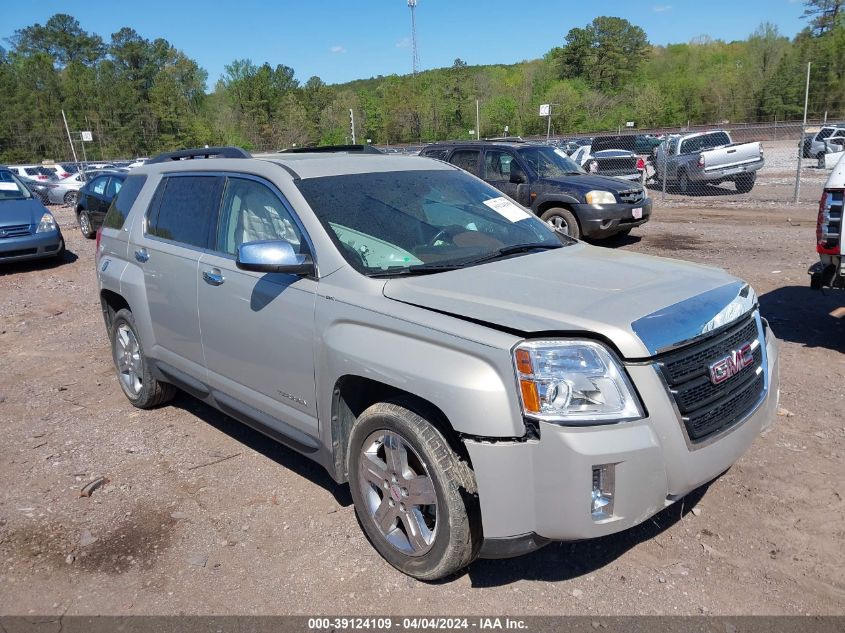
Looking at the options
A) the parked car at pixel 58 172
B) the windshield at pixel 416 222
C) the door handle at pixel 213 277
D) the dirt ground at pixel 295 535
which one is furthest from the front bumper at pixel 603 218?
the parked car at pixel 58 172

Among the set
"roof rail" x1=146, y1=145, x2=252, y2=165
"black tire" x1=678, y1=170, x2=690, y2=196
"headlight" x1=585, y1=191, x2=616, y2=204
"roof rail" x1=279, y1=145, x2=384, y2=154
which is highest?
"roof rail" x1=146, y1=145, x2=252, y2=165

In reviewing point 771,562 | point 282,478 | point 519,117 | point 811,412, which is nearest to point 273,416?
point 282,478

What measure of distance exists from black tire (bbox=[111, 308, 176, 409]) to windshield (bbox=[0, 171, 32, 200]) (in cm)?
877

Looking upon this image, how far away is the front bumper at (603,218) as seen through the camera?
35.4 ft

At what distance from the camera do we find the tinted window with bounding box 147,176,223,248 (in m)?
4.14

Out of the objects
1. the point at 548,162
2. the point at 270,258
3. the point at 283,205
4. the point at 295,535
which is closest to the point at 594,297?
the point at 270,258

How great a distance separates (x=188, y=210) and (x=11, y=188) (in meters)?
10.2

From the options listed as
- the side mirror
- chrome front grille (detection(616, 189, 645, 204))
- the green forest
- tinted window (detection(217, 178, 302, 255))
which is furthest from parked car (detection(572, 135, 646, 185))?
the green forest

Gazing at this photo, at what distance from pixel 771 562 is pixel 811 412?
1851 mm

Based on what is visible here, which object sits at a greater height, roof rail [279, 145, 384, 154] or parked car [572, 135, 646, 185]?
roof rail [279, 145, 384, 154]

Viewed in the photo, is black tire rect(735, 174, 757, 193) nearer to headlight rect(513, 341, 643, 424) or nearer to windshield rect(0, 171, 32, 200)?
windshield rect(0, 171, 32, 200)

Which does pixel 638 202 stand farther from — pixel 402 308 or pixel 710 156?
pixel 402 308

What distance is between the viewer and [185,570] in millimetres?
3217

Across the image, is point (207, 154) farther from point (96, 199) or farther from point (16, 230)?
point (96, 199)
